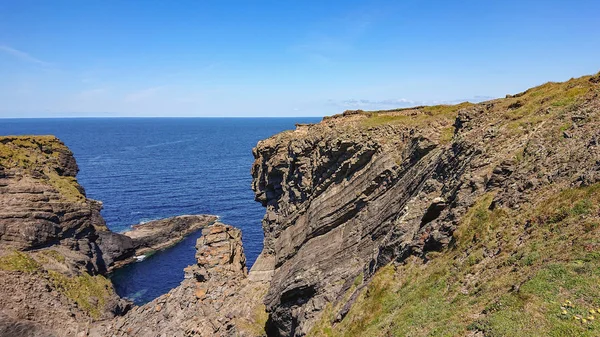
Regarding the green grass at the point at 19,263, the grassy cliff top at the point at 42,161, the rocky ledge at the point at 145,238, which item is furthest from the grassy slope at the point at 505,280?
the rocky ledge at the point at 145,238

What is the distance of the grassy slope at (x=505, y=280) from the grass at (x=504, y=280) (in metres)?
0.04

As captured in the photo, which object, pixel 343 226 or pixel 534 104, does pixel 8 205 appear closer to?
pixel 343 226

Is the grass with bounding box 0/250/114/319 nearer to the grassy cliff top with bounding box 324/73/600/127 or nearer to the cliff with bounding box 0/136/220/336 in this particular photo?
the cliff with bounding box 0/136/220/336

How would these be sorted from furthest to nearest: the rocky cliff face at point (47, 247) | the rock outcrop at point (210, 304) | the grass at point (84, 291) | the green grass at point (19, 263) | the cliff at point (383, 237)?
the grass at point (84, 291), the green grass at point (19, 263), the rocky cliff face at point (47, 247), the rock outcrop at point (210, 304), the cliff at point (383, 237)

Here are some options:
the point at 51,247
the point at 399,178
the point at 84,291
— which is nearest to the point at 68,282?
the point at 84,291

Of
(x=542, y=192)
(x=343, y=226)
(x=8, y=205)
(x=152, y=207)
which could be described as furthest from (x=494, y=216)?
(x=152, y=207)

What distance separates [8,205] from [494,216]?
3295 inches

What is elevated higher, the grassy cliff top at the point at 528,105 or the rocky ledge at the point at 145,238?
the grassy cliff top at the point at 528,105

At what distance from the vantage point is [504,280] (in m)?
18.7

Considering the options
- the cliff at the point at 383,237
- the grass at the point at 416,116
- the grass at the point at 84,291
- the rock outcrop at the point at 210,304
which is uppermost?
the grass at the point at 416,116

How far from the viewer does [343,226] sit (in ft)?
144

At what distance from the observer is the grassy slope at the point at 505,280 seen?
15609 mm

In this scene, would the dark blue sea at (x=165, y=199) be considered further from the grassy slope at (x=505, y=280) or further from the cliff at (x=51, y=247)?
the grassy slope at (x=505, y=280)

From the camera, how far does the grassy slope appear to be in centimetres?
1561
